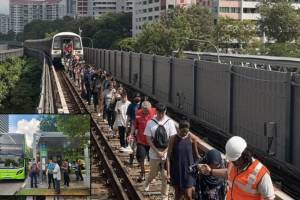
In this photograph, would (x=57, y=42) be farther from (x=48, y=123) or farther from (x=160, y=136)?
(x=48, y=123)

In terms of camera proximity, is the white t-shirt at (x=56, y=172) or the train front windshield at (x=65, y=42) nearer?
the white t-shirt at (x=56, y=172)

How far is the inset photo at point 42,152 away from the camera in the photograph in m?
5.76

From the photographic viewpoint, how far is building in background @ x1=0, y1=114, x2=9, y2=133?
5821mm

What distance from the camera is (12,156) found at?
5.80 metres

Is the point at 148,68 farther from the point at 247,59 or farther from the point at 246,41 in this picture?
the point at 246,41

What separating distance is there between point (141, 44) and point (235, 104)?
63.1 m

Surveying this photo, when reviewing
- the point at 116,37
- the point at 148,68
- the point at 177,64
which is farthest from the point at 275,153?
the point at 116,37

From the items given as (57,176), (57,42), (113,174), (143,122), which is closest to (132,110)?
(113,174)

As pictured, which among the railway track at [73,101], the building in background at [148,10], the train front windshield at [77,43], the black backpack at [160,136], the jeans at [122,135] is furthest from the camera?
the building in background at [148,10]

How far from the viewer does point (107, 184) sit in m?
11.5

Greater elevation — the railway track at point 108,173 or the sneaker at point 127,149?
the sneaker at point 127,149

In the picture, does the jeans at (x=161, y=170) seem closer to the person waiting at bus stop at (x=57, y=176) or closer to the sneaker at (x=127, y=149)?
the person waiting at bus stop at (x=57, y=176)

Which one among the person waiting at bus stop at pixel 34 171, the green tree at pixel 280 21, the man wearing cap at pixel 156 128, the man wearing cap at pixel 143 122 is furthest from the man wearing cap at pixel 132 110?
the green tree at pixel 280 21

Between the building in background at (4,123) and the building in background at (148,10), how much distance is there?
129 m
